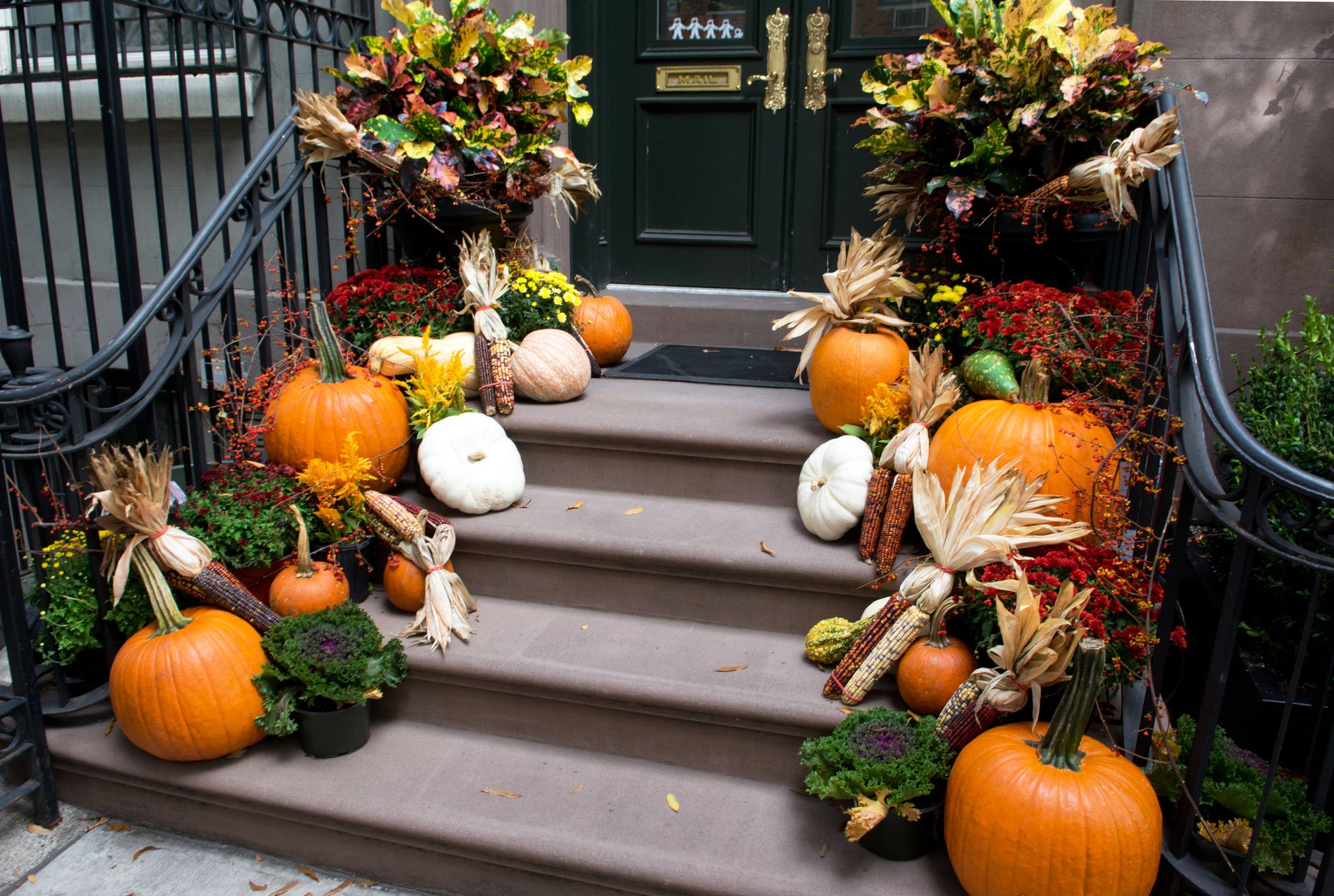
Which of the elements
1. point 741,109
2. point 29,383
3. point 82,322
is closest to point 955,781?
point 29,383

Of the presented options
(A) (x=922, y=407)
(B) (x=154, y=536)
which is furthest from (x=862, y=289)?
(B) (x=154, y=536)

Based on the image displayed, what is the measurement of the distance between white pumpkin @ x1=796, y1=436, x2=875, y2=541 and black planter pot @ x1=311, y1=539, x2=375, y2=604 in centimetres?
139

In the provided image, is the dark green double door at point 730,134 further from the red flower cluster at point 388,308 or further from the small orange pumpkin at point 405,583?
the small orange pumpkin at point 405,583

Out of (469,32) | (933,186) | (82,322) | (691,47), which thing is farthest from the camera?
(82,322)

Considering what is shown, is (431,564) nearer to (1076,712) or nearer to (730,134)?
(1076,712)

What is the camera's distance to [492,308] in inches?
144

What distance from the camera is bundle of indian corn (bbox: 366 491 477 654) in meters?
2.78

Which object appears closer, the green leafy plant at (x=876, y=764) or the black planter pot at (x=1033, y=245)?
the green leafy plant at (x=876, y=764)

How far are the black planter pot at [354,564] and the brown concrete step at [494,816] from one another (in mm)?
439

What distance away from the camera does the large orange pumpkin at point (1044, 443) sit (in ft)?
8.49

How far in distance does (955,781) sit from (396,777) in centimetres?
143

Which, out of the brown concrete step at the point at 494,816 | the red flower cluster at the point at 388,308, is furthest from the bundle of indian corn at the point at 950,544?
the red flower cluster at the point at 388,308

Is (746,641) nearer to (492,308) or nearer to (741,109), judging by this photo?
(492,308)

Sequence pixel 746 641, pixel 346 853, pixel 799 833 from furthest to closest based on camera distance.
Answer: pixel 746 641 < pixel 346 853 < pixel 799 833
